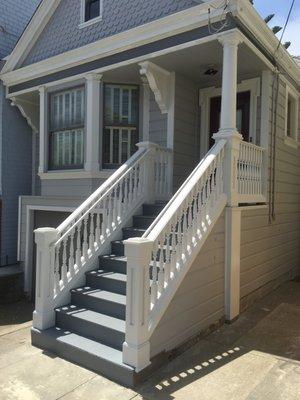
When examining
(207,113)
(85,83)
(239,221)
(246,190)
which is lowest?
(239,221)

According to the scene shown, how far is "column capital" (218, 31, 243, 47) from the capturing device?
197 inches

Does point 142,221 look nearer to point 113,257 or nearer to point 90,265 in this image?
point 113,257

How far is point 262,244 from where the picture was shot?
6234 millimetres

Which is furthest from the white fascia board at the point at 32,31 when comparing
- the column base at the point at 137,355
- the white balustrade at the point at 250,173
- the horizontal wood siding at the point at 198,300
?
the column base at the point at 137,355

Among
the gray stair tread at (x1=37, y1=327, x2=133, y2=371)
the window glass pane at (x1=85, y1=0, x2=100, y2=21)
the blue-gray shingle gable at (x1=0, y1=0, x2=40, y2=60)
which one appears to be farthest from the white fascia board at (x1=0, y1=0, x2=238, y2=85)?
the gray stair tread at (x1=37, y1=327, x2=133, y2=371)

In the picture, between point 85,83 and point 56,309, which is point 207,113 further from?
A: point 56,309

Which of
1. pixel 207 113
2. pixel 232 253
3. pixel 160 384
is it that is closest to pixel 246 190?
pixel 232 253

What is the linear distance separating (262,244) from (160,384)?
3.42 metres

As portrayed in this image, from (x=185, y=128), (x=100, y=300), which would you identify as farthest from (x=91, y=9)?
(x=100, y=300)

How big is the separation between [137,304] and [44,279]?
4.82ft

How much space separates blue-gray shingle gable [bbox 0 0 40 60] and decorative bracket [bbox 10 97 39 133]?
4.82ft

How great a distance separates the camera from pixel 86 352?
381 centimetres

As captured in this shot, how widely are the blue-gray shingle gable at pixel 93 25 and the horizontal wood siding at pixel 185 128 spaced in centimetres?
116

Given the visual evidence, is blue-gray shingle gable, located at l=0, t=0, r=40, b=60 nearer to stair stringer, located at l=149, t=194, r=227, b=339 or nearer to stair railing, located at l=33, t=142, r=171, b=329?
stair railing, located at l=33, t=142, r=171, b=329
